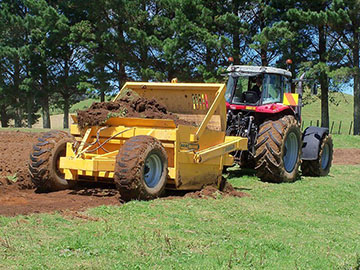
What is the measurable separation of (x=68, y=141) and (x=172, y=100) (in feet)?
8.67

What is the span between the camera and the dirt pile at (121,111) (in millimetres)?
8844

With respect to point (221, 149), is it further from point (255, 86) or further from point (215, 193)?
point (255, 86)

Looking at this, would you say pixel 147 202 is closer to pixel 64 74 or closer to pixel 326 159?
pixel 326 159

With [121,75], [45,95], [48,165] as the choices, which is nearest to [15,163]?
[48,165]

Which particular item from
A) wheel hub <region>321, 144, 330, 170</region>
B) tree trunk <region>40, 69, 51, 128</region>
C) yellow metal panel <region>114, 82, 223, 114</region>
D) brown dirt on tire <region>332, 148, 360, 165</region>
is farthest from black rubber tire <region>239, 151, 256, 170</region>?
tree trunk <region>40, 69, 51, 128</region>

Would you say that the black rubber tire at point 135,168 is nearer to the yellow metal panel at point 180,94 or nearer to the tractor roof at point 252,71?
the yellow metal panel at point 180,94

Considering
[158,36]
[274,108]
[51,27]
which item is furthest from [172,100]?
[51,27]

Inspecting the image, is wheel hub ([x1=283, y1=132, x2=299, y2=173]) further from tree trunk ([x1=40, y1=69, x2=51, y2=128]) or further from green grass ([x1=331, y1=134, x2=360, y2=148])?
tree trunk ([x1=40, y1=69, x2=51, y2=128])

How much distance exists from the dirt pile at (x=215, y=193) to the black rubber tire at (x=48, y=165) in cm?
210

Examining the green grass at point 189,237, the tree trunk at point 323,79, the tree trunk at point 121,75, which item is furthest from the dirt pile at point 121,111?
the tree trunk at point 121,75

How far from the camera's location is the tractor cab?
12.2m

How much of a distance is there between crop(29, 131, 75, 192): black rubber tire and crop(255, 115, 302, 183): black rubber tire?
4295 millimetres

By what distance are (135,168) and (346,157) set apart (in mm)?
14144

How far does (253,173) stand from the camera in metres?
13.1
